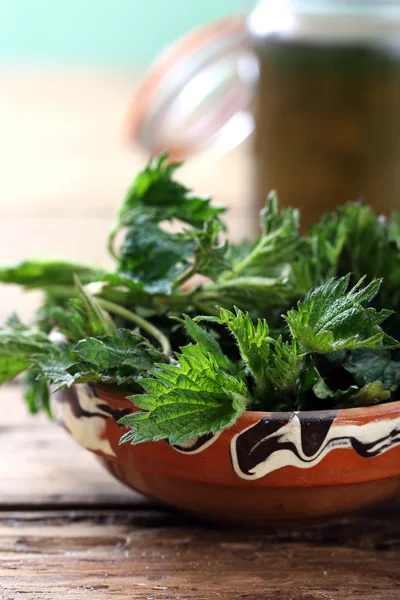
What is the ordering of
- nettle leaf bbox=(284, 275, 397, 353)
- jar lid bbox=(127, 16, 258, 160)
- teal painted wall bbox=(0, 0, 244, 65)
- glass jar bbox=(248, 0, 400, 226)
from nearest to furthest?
nettle leaf bbox=(284, 275, 397, 353), glass jar bbox=(248, 0, 400, 226), jar lid bbox=(127, 16, 258, 160), teal painted wall bbox=(0, 0, 244, 65)

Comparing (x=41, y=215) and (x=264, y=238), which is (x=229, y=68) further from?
(x=264, y=238)

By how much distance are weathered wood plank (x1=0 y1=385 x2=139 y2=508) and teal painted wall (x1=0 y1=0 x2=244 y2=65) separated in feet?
9.60

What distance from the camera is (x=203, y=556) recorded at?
0.53 meters

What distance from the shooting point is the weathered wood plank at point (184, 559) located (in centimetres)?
49

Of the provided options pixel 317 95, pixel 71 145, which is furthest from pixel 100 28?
pixel 317 95

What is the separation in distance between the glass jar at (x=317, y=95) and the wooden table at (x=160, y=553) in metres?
0.54

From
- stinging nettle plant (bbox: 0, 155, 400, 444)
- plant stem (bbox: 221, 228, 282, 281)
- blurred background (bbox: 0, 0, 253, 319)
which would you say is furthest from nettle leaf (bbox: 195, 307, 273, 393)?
blurred background (bbox: 0, 0, 253, 319)

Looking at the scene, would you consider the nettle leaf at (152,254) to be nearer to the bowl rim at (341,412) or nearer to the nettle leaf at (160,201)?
the nettle leaf at (160,201)

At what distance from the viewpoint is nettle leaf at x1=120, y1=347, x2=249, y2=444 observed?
46cm

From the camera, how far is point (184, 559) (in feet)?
1.73

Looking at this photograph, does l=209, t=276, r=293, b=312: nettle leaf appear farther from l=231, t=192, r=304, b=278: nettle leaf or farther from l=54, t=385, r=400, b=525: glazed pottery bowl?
l=54, t=385, r=400, b=525: glazed pottery bowl

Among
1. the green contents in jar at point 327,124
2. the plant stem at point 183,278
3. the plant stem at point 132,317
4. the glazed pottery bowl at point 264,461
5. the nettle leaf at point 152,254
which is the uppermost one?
the green contents in jar at point 327,124

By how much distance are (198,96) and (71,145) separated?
0.67m

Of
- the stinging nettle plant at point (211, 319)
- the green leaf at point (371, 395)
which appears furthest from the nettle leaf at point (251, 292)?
the green leaf at point (371, 395)
